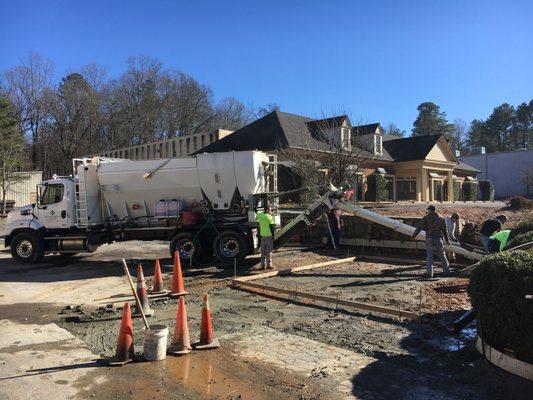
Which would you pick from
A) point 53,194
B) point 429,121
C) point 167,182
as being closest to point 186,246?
point 167,182

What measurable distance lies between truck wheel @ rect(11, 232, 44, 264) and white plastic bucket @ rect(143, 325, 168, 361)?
11.2 metres

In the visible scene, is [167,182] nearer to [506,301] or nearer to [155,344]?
[155,344]

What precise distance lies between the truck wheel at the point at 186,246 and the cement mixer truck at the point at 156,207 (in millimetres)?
30

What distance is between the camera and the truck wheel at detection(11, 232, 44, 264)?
15.8 meters

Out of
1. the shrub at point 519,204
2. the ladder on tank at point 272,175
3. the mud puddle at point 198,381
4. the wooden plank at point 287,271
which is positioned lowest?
the mud puddle at point 198,381

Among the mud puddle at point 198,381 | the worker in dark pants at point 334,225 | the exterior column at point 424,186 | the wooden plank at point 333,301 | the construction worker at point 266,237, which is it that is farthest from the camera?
the exterior column at point 424,186

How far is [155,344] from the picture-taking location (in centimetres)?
609

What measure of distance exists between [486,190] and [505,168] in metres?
13.3

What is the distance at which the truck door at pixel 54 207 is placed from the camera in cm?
1562

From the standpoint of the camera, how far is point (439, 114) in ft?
320

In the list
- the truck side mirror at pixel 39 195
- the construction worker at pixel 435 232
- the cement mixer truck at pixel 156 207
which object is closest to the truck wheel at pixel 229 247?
the cement mixer truck at pixel 156 207

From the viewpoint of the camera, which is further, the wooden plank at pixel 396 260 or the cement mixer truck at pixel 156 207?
the cement mixer truck at pixel 156 207

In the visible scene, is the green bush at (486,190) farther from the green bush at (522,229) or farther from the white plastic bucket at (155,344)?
the white plastic bucket at (155,344)

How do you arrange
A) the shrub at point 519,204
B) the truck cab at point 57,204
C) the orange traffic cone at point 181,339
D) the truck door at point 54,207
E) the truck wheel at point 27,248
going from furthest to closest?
the shrub at point 519,204 < the truck wheel at point 27,248 < the truck door at point 54,207 < the truck cab at point 57,204 < the orange traffic cone at point 181,339
